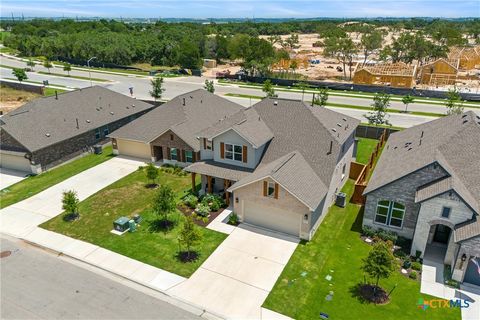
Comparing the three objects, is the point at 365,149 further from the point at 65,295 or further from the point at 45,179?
the point at 45,179

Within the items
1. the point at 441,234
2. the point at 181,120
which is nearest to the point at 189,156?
the point at 181,120

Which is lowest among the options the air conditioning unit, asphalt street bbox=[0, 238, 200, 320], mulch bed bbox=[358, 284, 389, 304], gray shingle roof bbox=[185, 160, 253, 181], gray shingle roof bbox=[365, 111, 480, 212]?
asphalt street bbox=[0, 238, 200, 320]

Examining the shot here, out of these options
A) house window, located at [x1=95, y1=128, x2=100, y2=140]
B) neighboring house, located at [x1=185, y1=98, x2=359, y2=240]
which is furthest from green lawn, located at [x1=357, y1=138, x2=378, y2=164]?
house window, located at [x1=95, y1=128, x2=100, y2=140]

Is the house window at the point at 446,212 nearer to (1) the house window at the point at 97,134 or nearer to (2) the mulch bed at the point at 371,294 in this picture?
(2) the mulch bed at the point at 371,294

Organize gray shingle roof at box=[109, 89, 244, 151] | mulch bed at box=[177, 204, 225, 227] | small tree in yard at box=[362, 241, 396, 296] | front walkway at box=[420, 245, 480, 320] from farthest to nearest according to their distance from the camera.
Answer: gray shingle roof at box=[109, 89, 244, 151]
mulch bed at box=[177, 204, 225, 227]
small tree in yard at box=[362, 241, 396, 296]
front walkway at box=[420, 245, 480, 320]

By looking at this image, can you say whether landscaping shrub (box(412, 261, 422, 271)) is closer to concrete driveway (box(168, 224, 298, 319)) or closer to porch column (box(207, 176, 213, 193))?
concrete driveway (box(168, 224, 298, 319))

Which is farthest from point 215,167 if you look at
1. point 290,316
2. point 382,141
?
point 382,141

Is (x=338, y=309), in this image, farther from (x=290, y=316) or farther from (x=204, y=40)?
(x=204, y=40)
